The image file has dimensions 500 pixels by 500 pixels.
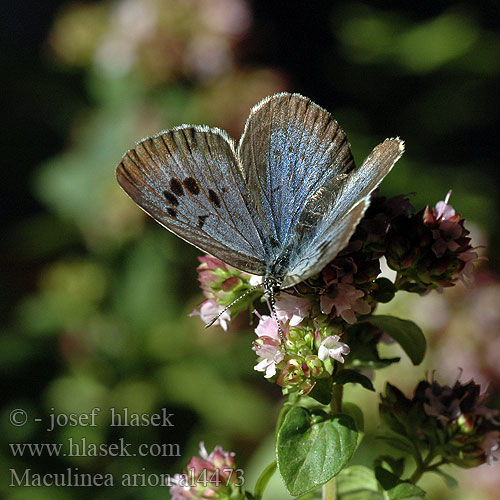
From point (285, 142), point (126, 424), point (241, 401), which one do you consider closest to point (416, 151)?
point (241, 401)

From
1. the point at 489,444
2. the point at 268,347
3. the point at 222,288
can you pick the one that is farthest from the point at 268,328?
the point at 489,444

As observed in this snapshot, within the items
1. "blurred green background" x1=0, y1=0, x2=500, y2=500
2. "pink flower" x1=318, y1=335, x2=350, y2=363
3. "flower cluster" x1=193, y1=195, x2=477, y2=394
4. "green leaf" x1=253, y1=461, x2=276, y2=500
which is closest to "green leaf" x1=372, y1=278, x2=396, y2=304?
"flower cluster" x1=193, y1=195, x2=477, y2=394

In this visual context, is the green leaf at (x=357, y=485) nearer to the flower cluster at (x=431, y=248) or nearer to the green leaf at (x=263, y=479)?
the green leaf at (x=263, y=479)

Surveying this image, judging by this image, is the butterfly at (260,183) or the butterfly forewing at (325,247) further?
the butterfly at (260,183)

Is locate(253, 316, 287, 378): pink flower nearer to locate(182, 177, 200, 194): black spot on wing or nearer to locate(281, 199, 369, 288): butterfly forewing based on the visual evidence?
locate(281, 199, 369, 288): butterfly forewing

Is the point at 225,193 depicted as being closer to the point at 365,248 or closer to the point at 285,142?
the point at 285,142

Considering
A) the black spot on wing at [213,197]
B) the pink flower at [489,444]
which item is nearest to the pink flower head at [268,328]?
the black spot on wing at [213,197]
